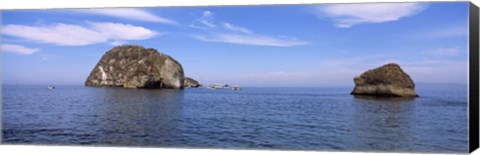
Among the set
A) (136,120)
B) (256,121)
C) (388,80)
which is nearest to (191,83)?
(136,120)

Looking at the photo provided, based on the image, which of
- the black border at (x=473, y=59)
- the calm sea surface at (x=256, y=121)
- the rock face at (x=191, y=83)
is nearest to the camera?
the black border at (x=473, y=59)

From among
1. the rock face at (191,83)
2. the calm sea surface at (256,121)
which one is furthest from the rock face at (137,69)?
the calm sea surface at (256,121)

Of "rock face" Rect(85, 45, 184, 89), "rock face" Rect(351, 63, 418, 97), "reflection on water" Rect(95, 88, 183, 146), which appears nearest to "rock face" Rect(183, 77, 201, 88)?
"rock face" Rect(85, 45, 184, 89)

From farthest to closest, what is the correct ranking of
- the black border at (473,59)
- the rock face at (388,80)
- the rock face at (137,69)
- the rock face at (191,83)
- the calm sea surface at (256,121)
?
1. the rock face at (137,69)
2. the rock face at (191,83)
3. the rock face at (388,80)
4. the calm sea surface at (256,121)
5. the black border at (473,59)

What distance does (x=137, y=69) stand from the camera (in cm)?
1703

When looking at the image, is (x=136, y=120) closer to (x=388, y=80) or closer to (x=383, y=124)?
(x=383, y=124)

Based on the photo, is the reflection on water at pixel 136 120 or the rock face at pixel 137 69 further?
the rock face at pixel 137 69

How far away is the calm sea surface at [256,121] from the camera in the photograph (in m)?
10.8

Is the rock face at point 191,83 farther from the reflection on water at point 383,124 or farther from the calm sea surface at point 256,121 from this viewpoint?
the reflection on water at point 383,124

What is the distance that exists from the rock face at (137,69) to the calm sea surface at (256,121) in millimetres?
819

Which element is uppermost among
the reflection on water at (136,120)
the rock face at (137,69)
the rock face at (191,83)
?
the rock face at (137,69)

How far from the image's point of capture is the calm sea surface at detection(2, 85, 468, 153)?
35.5ft

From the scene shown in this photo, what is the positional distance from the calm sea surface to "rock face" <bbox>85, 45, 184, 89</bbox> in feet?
2.69

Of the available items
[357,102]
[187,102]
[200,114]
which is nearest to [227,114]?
[200,114]
